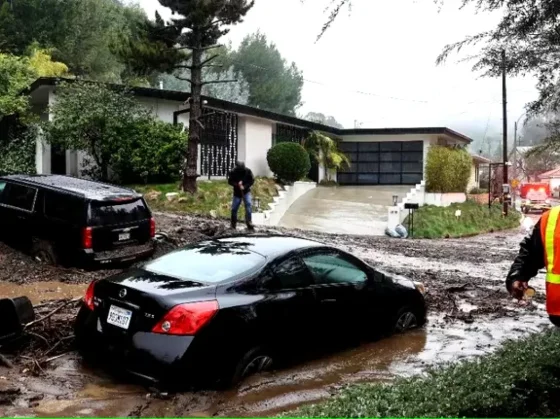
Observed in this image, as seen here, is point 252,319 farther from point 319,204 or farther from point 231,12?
point 319,204

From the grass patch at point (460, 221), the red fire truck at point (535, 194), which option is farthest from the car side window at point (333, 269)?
the red fire truck at point (535, 194)

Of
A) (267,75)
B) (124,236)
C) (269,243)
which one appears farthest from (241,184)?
(267,75)

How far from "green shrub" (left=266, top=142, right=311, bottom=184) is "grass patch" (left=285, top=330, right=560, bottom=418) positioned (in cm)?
2097

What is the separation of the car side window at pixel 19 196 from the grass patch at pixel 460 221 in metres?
15.7

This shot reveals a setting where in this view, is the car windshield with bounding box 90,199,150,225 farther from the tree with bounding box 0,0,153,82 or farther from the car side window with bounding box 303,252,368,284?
the tree with bounding box 0,0,153,82

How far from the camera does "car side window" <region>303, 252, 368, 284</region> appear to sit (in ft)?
20.2

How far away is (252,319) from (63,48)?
1324 inches

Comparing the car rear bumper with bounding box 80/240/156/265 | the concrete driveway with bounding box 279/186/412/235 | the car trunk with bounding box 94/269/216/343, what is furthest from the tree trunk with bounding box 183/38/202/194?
the car trunk with bounding box 94/269/216/343

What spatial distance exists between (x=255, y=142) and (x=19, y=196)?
16615mm

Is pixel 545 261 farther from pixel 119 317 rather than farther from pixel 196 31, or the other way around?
pixel 196 31

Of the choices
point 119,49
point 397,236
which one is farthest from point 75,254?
point 397,236

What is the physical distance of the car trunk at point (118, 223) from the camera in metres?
9.46

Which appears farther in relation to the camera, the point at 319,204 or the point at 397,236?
the point at 319,204

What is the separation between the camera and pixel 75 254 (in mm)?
9445
